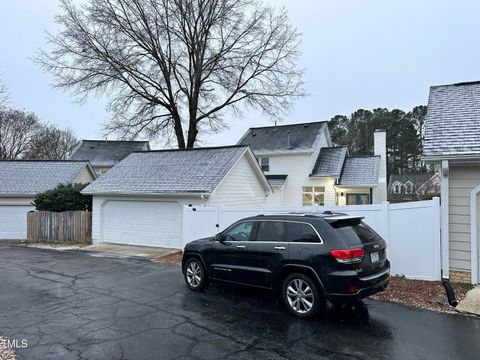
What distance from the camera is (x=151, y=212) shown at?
15828mm

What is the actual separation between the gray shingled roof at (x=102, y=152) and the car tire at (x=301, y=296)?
3875 cm

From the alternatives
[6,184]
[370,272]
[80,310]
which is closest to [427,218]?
[370,272]

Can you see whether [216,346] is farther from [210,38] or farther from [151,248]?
[210,38]

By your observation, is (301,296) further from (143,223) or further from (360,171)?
(360,171)

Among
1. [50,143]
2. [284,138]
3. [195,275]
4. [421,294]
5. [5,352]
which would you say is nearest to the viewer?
[5,352]

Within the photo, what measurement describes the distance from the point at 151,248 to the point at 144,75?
15110 millimetres

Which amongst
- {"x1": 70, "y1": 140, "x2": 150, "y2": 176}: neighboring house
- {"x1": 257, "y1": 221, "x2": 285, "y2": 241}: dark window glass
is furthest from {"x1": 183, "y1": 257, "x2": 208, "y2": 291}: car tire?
{"x1": 70, "y1": 140, "x2": 150, "y2": 176}: neighboring house

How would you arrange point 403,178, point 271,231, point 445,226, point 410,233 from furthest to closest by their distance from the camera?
point 403,178, point 410,233, point 445,226, point 271,231

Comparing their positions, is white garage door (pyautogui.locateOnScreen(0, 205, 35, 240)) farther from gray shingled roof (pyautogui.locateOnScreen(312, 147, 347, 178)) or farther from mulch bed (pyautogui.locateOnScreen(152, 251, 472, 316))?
mulch bed (pyautogui.locateOnScreen(152, 251, 472, 316))

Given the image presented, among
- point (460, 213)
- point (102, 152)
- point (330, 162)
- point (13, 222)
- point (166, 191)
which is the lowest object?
point (13, 222)

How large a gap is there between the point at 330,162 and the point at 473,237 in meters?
21.2

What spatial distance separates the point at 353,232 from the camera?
617cm

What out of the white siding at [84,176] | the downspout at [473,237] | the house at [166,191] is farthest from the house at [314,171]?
the downspout at [473,237]

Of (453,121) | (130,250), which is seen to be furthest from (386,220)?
(130,250)
